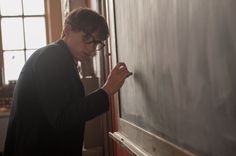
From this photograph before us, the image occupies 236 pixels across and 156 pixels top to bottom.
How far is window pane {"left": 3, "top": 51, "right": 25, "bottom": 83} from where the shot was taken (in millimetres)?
5547

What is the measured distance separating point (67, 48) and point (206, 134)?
0.77 m

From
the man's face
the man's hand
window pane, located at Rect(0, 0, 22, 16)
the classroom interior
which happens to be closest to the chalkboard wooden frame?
the classroom interior

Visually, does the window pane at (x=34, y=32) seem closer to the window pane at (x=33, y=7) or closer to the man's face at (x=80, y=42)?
the window pane at (x=33, y=7)

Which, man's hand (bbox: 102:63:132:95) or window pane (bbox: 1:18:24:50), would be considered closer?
man's hand (bbox: 102:63:132:95)

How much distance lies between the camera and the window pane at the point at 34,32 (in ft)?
18.5

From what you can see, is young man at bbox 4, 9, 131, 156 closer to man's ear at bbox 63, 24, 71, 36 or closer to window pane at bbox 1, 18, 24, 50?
man's ear at bbox 63, 24, 71, 36

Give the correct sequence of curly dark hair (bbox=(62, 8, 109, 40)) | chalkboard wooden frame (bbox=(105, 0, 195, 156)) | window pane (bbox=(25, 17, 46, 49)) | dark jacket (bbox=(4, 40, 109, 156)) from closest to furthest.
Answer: chalkboard wooden frame (bbox=(105, 0, 195, 156))
dark jacket (bbox=(4, 40, 109, 156))
curly dark hair (bbox=(62, 8, 109, 40))
window pane (bbox=(25, 17, 46, 49))

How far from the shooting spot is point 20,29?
223 inches

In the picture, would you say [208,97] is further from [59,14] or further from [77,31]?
[59,14]

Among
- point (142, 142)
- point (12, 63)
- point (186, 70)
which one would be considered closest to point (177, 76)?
point (186, 70)

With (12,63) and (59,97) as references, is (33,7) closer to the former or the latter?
(12,63)

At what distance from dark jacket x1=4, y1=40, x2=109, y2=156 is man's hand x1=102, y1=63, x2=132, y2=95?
6 cm

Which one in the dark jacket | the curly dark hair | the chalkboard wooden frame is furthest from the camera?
the curly dark hair

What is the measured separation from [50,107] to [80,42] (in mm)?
301
